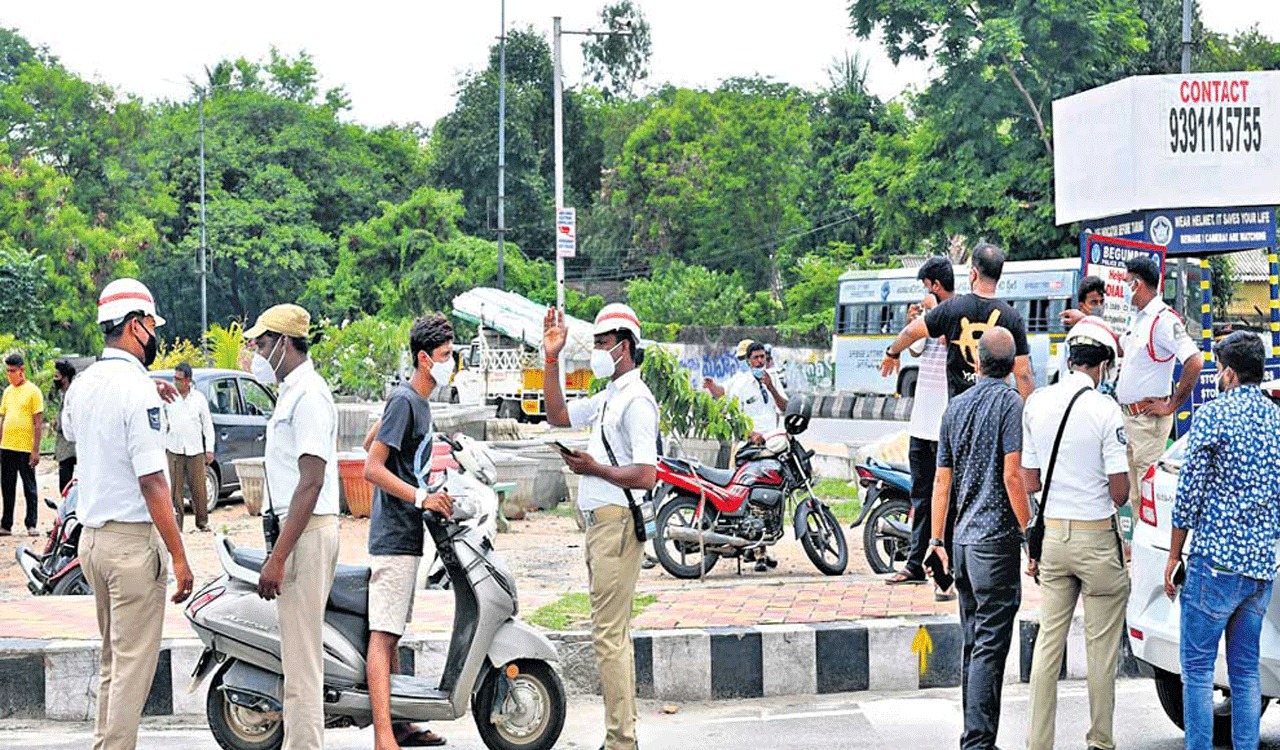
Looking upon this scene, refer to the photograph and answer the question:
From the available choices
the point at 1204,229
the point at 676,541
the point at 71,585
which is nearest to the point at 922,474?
the point at 676,541

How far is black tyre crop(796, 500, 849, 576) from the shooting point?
10.3m

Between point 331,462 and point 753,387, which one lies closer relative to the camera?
point 331,462

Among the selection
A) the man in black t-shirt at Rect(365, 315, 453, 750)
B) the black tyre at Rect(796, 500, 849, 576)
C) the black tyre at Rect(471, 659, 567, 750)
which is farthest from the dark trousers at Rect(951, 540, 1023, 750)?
the black tyre at Rect(796, 500, 849, 576)

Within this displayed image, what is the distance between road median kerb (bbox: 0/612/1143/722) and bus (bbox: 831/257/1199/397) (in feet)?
56.3

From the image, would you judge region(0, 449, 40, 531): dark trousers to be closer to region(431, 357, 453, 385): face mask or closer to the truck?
region(431, 357, 453, 385): face mask

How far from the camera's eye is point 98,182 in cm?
5031

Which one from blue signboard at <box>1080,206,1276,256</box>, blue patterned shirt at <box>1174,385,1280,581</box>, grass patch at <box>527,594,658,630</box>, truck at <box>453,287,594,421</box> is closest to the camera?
blue patterned shirt at <box>1174,385,1280,581</box>

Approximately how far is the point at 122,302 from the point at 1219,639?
13.4 feet

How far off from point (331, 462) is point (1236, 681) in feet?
10.8

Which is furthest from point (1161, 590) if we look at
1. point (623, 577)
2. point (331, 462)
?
point (331, 462)

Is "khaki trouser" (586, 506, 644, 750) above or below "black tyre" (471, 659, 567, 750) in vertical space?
above

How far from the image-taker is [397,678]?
20.8ft

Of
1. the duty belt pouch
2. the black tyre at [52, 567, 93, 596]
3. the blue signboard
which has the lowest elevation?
the black tyre at [52, 567, 93, 596]

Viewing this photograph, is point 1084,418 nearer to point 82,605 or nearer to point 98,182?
point 82,605
